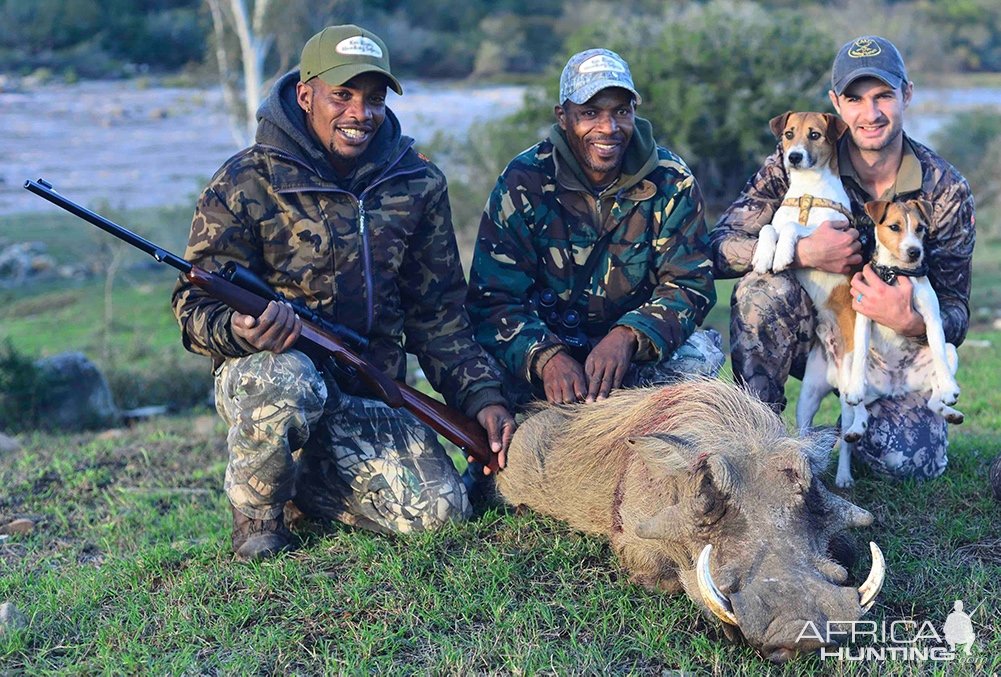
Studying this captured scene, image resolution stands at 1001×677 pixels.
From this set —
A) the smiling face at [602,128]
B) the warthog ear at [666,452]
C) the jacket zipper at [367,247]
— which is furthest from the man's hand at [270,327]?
the smiling face at [602,128]

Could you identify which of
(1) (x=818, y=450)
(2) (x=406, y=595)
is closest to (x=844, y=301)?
(1) (x=818, y=450)

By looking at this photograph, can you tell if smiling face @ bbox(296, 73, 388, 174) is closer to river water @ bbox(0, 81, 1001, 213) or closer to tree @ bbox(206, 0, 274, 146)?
river water @ bbox(0, 81, 1001, 213)

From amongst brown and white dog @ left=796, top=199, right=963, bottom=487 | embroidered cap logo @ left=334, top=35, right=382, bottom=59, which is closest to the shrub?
embroidered cap logo @ left=334, top=35, right=382, bottom=59

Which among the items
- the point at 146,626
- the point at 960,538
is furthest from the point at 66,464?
the point at 960,538

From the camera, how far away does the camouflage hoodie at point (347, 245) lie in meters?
4.75

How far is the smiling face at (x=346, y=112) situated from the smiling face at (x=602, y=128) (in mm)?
930

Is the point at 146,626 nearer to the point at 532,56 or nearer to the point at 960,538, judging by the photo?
the point at 960,538

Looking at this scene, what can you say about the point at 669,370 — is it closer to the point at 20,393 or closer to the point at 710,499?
the point at 710,499

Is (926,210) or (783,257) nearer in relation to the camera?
(926,210)

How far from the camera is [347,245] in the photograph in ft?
15.9

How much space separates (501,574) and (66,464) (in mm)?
3205

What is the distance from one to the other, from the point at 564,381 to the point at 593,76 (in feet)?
4.59

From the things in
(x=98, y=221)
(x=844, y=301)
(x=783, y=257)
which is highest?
(x=98, y=221)

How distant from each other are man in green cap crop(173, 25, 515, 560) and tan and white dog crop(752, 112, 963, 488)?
1582mm
